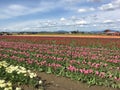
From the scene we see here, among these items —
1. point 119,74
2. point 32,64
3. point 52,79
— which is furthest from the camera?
point 32,64

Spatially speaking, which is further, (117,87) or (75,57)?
(75,57)

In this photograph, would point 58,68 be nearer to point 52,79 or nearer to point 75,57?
point 52,79

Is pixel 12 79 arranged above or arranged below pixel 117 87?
above

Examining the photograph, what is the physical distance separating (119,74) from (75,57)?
4836 mm

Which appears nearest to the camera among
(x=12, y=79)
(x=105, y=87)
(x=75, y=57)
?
(x=12, y=79)

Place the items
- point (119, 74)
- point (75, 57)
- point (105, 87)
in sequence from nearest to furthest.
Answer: point (105, 87) < point (119, 74) < point (75, 57)

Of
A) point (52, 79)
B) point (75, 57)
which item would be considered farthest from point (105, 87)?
point (75, 57)

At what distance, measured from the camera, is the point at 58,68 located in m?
12.1

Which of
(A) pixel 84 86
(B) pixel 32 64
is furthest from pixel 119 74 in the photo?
(B) pixel 32 64

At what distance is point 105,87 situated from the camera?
988 cm

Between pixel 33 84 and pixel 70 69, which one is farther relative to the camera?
pixel 70 69

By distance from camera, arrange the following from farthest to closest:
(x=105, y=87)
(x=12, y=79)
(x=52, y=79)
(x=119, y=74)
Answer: (x=119, y=74) → (x=52, y=79) → (x=105, y=87) → (x=12, y=79)

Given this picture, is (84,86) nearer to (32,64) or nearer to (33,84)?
(33,84)

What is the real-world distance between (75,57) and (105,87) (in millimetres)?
6214
